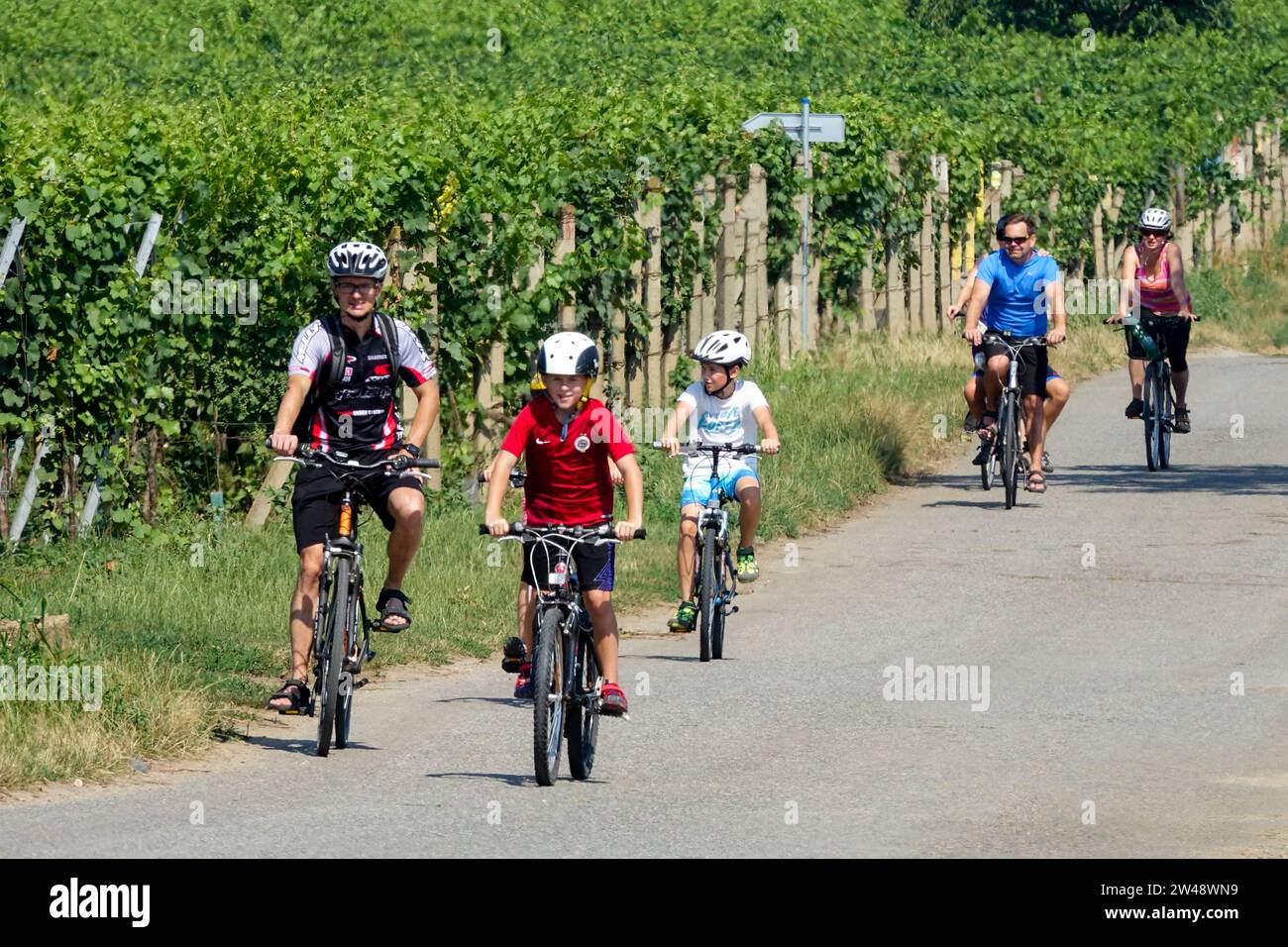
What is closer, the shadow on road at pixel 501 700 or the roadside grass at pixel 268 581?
the roadside grass at pixel 268 581

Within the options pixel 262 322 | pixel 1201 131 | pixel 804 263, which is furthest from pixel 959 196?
pixel 262 322

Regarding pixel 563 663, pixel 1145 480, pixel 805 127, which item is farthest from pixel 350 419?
pixel 805 127

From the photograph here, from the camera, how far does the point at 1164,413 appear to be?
1877cm

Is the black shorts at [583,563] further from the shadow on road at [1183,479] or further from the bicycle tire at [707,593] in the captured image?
the shadow on road at [1183,479]

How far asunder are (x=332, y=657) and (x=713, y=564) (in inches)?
117

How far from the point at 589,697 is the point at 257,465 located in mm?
6173

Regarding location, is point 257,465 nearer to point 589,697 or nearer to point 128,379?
point 128,379

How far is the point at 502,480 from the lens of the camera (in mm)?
9648

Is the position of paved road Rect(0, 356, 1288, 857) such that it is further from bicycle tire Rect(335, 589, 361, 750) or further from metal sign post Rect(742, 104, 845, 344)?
metal sign post Rect(742, 104, 845, 344)

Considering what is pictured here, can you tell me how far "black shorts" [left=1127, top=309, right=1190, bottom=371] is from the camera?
1875cm

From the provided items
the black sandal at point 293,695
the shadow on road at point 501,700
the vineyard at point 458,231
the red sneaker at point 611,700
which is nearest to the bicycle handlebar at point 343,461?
the black sandal at point 293,695

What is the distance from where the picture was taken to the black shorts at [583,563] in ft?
31.1

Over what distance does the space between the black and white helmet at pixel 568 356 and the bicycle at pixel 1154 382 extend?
978cm

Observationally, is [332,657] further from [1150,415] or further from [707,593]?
[1150,415]
